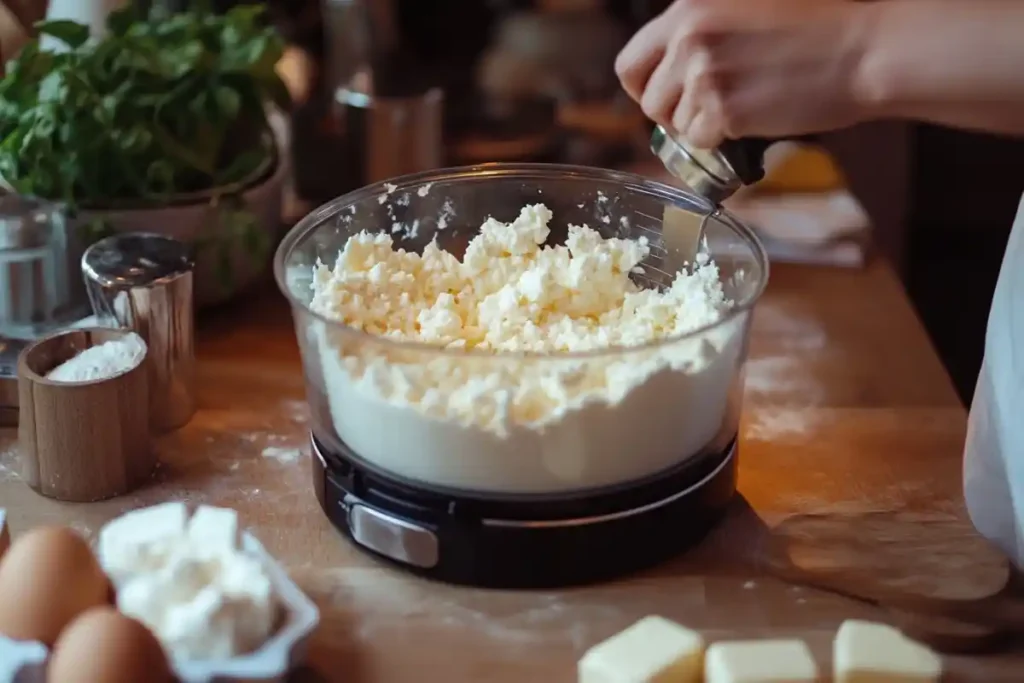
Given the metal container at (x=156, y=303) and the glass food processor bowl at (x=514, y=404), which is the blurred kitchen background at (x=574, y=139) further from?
the glass food processor bowl at (x=514, y=404)

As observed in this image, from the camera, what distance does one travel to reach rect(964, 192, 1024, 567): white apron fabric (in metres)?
0.81

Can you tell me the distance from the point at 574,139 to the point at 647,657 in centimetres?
105

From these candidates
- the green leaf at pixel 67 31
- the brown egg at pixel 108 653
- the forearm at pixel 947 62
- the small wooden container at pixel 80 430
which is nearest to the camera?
the brown egg at pixel 108 653

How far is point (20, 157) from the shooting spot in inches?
40.3

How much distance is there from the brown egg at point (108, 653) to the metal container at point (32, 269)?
44 cm

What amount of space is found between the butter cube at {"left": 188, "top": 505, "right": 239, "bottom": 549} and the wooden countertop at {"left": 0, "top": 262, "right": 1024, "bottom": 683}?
0.09 metres

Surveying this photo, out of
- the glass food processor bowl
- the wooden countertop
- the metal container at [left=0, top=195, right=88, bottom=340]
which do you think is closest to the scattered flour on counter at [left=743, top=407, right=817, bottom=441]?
the wooden countertop

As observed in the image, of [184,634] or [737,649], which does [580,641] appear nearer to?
[737,649]

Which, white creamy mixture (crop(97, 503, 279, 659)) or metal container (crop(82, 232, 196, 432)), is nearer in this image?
white creamy mixture (crop(97, 503, 279, 659))

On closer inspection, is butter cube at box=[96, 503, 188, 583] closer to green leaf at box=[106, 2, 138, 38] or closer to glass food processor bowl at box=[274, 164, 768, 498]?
glass food processor bowl at box=[274, 164, 768, 498]

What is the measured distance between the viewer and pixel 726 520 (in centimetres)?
87

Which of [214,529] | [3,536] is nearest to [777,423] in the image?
[214,529]

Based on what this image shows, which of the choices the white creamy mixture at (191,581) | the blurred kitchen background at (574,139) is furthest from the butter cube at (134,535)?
the blurred kitchen background at (574,139)

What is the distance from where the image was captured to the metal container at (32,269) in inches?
38.9
